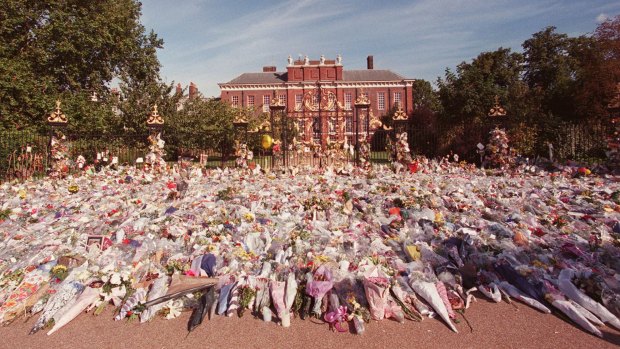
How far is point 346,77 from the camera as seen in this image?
49781 mm

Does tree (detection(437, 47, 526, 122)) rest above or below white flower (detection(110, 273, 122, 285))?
above

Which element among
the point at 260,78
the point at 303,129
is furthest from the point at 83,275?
the point at 260,78

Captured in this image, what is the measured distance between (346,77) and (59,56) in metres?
34.9

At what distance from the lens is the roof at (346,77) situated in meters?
48.7

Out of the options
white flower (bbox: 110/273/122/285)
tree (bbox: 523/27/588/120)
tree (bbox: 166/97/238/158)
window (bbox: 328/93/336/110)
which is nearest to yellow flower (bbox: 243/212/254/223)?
white flower (bbox: 110/273/122/285)

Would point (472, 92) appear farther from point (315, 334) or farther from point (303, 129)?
point (315, 334)

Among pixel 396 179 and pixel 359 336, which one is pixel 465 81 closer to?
pixel 396 179

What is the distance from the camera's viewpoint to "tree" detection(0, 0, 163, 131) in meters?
18.8

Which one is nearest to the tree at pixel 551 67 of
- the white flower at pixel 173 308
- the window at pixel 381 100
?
the window at pixel 381 100

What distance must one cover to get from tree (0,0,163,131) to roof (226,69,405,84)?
25.8 metres

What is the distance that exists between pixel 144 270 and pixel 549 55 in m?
42.3

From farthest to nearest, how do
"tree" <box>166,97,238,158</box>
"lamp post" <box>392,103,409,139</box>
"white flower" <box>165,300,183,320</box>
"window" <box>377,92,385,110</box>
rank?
1. "window" <box>377,92,385,110</box>
2. "tree" <box>166,97,238,158</box>
3. "lamp post" <box>392,103,409,139</box>
4. "white flower" <box>165,300,183,320</box>

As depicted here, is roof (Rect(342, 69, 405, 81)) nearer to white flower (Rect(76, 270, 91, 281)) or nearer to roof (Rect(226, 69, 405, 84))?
roof (Rect(226, 69, 405, 84))

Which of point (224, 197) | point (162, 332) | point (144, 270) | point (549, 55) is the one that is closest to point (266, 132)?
point (224, 197)
